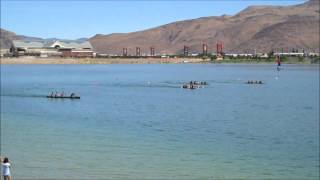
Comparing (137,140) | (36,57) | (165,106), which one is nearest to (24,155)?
(137,140)

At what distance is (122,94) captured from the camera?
239 feet

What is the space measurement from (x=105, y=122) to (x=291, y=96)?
103 ft

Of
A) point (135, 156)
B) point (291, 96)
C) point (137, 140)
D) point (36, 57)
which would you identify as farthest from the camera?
point (36, 57)

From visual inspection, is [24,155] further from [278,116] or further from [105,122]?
[278,116]

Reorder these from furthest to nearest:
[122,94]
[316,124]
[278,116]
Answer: [122,94] → [278,116] → [316,124]

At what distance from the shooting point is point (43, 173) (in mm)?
24844

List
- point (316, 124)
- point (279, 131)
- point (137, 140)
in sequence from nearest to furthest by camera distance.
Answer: point (137, 140) < point (279, 131) < point (316, 124)

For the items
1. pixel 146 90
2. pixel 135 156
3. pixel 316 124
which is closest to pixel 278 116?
pixel 316 124

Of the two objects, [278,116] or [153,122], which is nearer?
[153,122]

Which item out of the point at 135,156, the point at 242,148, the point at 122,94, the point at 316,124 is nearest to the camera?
the point at 135,156

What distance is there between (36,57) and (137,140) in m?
170

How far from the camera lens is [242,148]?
3078 centimetres

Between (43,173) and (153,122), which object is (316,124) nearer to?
(153,122)

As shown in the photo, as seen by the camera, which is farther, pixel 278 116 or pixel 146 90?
pixel 146 90
